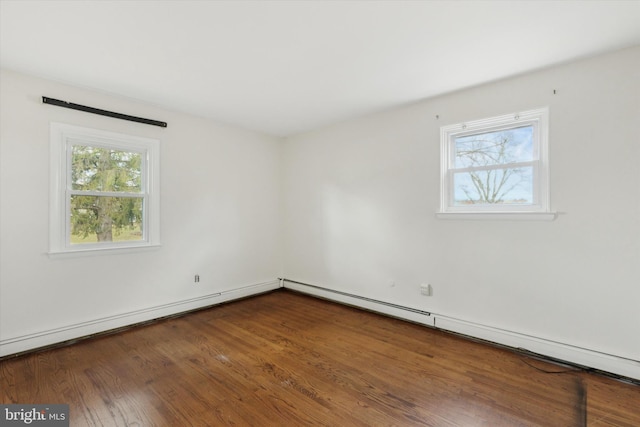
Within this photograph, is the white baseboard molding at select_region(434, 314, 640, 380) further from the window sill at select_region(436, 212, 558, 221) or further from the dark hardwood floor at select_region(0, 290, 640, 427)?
the window sill at select_region(436, 212, 558, 221)

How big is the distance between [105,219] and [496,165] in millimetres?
4067

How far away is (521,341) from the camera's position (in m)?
2.70

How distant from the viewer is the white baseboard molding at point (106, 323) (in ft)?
8.62

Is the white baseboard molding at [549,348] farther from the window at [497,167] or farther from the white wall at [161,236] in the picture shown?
the white wall at [161,236]

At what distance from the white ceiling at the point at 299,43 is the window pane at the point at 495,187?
891 millimetres

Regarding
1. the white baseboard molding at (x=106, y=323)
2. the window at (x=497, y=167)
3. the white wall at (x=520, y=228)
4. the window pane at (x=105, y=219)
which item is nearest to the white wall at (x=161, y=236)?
Result: the white baseboard molding at (x=106, y=323)

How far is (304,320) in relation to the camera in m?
3.54

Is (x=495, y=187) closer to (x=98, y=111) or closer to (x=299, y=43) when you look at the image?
(x=299, y=43)

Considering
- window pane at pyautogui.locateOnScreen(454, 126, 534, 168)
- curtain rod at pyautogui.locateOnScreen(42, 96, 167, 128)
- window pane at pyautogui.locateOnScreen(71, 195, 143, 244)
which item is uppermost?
curtain rod at pyautogui.locateOnScreen(42, 96, 167, 128)

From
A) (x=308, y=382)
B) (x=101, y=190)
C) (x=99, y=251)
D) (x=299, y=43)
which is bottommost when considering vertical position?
(x=308, y=382)

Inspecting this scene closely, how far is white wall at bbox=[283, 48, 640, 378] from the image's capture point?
7.54ft

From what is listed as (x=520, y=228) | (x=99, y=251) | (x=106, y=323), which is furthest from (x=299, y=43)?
(x=106, y=323)

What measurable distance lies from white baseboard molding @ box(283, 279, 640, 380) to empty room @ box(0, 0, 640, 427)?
15 mm

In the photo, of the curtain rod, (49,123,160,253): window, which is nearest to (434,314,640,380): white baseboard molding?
(49,123,160,253): window
